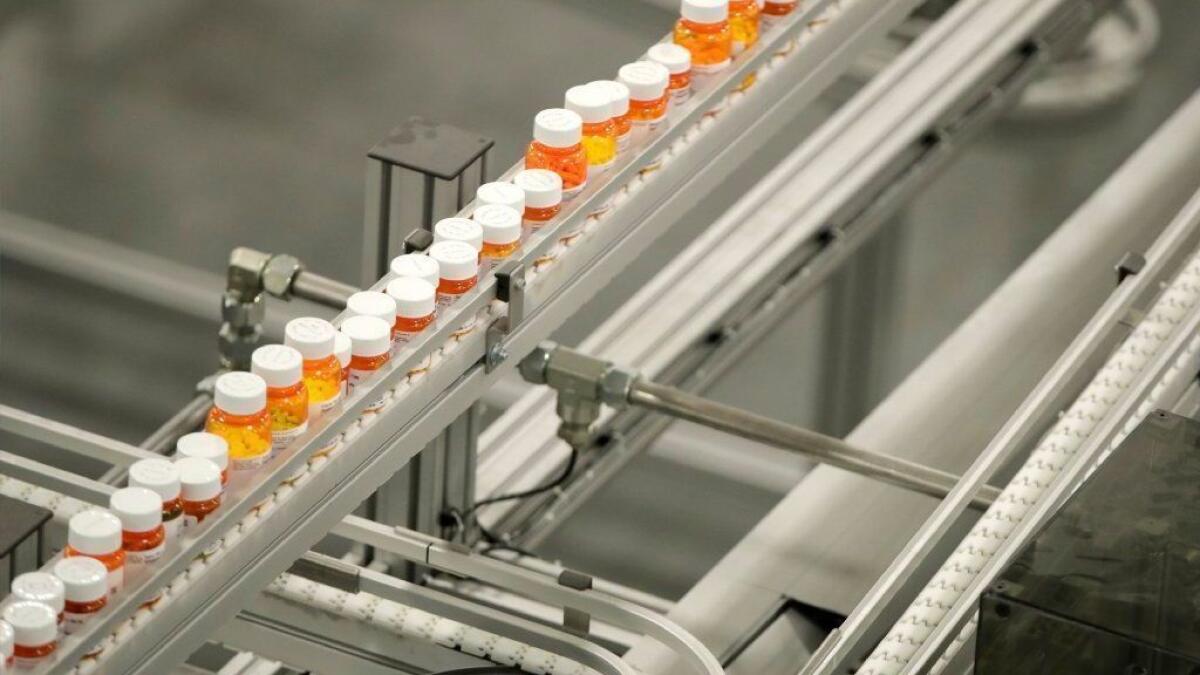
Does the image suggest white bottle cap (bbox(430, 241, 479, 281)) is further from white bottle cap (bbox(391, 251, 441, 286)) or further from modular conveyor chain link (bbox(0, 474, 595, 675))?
modular conveyor chain link (bbox(0, 474, 595, 675))

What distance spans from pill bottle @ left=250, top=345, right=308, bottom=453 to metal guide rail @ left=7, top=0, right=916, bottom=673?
2 cm

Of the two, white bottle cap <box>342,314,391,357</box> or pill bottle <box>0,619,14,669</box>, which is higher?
white bottle cap <box>342,314,391,357</box>

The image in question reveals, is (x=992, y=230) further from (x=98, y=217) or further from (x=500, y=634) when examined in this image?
(x=500, y=634)

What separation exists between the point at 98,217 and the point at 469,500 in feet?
8.88

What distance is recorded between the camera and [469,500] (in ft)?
10.7

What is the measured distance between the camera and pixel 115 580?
2.17 meters

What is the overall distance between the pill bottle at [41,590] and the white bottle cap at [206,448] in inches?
8.1

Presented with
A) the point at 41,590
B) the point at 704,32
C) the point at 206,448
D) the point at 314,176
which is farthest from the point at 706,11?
the point at 314,176

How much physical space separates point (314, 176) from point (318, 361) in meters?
3.44

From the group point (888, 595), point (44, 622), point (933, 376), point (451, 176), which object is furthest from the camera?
point (933, 376)

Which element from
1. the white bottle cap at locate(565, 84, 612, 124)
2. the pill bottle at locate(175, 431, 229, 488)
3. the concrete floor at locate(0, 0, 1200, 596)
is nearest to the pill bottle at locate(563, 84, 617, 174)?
the white bottle cap at locate(565, 84, 612, 124)

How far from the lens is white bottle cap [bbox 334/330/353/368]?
2406 millimetres

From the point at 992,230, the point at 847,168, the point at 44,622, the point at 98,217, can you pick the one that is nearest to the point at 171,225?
the point at 98,217

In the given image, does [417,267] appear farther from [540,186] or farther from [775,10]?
[775,10]
